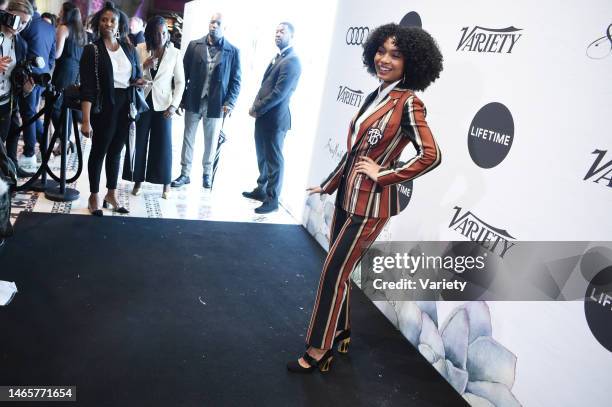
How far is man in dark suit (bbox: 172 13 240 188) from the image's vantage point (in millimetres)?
4609

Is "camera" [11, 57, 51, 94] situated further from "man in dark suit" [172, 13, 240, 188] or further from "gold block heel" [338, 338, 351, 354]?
"gold block heel" [338, 338, 351, 354]

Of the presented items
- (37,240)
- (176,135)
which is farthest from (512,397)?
(176,135)

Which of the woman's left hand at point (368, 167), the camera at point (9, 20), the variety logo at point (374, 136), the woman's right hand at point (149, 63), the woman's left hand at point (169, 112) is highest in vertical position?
the camera at point (9, 20)

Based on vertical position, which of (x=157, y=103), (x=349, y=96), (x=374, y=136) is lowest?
(x=157, y=103)

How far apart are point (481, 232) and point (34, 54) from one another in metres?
4.04

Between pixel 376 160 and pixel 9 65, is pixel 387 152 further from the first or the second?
pixel 9 65

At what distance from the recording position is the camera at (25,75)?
357 centimetres

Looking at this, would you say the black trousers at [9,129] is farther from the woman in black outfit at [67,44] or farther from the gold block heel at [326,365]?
the gold block heel at [326,365]

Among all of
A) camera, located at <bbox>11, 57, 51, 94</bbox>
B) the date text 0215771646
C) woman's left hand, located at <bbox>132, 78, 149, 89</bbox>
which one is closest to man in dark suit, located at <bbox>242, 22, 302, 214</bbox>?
woman's left hand, located at <bbox>132, 78, 149, 89</bbox>

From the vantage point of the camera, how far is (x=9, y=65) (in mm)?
3531

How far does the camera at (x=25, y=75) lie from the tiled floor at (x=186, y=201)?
878 mm

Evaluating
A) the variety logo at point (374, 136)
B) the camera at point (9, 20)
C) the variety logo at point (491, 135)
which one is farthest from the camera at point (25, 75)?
the variety logo at point (491, 135)

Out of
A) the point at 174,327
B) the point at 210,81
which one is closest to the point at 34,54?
the point at 210,81

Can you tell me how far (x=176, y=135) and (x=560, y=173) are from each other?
259 inches
